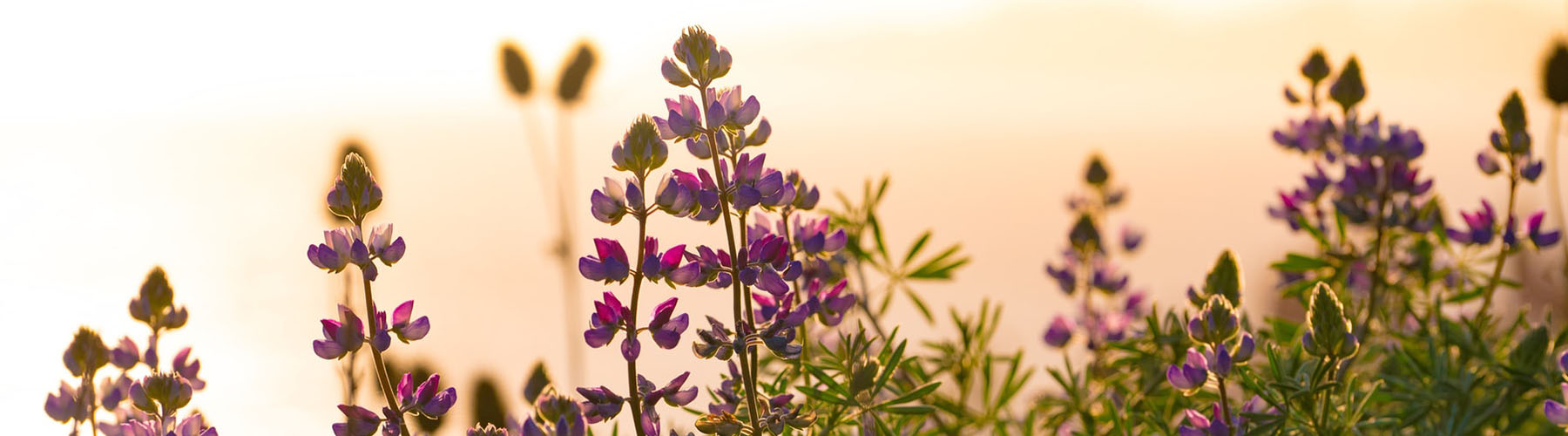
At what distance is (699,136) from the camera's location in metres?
1.73

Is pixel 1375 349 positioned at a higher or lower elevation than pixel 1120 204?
lower

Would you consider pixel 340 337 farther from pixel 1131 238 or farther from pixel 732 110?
pixel 1131 238

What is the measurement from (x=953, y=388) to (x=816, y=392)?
36.3 inches

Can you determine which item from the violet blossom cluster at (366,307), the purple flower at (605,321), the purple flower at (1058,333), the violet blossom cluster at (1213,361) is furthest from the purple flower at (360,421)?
the purple flower at (1058,333)

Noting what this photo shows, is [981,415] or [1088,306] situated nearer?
[981,415]

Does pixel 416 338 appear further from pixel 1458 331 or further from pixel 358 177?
pixel 1458 331

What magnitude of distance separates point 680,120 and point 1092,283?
1794mm

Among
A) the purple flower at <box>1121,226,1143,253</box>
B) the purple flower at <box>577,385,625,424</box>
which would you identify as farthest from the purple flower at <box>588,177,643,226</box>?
the purple flower at <box>1121,226,1143,253</box>

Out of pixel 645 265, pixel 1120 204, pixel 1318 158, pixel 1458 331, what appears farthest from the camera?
pixel 1120 204

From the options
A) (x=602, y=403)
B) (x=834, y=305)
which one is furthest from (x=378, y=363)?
(x=834, y=305)

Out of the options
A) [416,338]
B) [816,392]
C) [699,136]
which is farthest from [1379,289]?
[416,338]

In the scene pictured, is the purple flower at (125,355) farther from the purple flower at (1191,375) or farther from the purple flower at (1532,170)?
the purple flower at (1532,170)

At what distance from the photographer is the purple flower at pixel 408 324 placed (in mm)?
1638

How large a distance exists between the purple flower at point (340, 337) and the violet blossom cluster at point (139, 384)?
203 millimetres
